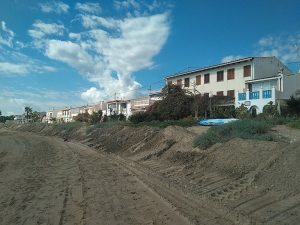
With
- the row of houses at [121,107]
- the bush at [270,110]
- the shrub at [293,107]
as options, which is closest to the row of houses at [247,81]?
the shrub at [293,107]

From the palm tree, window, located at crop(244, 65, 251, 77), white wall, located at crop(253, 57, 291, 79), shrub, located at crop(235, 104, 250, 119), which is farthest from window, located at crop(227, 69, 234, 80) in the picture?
the palm tree

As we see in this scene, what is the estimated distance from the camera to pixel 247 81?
1506 inches

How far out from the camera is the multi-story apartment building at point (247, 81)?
33125mm

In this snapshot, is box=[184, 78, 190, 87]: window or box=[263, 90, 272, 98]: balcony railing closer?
box=[263, 90, 272, 98]: balcony railing

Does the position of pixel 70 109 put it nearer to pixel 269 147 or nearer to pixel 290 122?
pixel 290 122

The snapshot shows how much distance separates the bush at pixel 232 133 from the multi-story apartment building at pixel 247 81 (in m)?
17.2

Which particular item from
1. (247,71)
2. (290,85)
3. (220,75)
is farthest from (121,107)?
(290,85)

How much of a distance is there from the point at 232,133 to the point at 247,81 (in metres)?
24.7

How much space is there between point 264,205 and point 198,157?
5.96m

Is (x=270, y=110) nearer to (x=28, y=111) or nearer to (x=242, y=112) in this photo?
(x=242, y=112)

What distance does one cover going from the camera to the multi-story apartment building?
109 ft

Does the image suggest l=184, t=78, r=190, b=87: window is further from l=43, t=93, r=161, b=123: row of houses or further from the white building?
the white building

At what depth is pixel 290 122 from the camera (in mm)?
21672

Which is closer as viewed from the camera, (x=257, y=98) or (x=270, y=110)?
(x=270, y=110)
